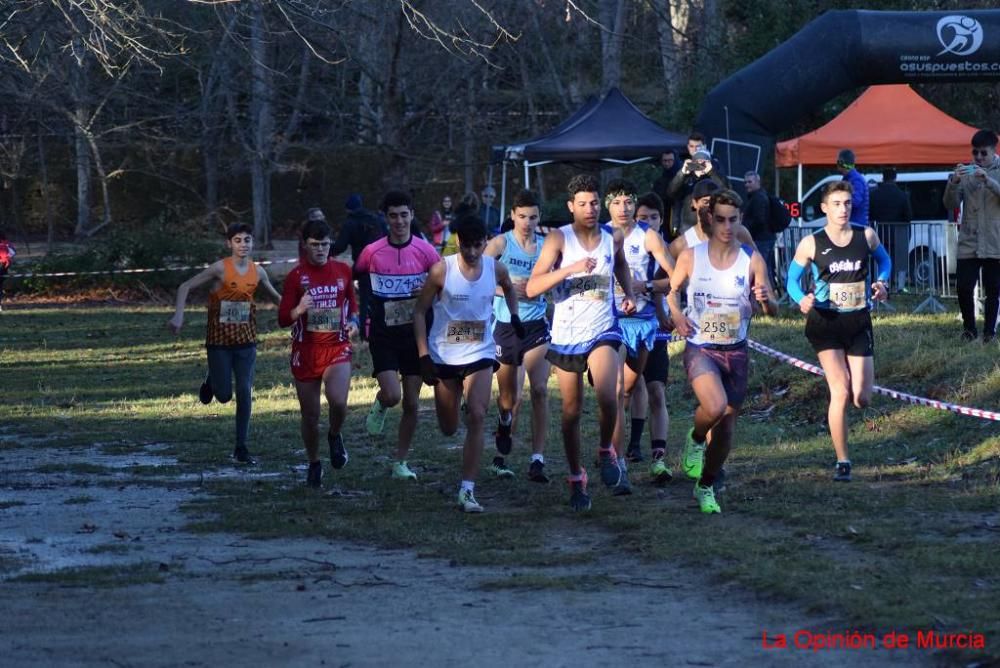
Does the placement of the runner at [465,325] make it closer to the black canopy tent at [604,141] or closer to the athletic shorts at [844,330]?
the athletic shorts at [844,330]

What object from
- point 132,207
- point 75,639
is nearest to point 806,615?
point 75,639

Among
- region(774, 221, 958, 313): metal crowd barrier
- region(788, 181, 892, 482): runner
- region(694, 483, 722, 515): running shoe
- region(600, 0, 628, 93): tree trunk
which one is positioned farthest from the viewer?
region(600, 0, 628, 93): tree trunk

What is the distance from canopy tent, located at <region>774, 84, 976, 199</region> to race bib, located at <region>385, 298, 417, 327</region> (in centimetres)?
1546

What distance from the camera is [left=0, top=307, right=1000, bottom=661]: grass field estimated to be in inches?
294

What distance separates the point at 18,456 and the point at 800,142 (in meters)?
15.4

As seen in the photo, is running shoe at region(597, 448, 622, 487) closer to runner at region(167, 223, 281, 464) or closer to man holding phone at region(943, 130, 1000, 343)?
runner at region(167, 223, 281, 464)

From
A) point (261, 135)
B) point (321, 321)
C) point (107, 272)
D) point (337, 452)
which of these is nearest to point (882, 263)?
point (321, 321)

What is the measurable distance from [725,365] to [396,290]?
2.44 m

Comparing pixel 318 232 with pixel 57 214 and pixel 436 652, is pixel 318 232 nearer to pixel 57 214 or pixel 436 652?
pixel 436 652

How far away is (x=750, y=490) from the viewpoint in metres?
10.3


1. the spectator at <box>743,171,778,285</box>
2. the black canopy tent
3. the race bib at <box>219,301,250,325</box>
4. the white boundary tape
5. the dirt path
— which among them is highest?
the black canopy tent

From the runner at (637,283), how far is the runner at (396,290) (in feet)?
4.18

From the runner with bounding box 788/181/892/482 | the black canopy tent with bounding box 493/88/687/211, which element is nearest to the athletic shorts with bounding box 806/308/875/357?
the runner with bounding box 788/181/892/482

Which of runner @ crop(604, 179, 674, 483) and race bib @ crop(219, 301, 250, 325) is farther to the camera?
race bib @ crop(219, 301, 250, 325)
